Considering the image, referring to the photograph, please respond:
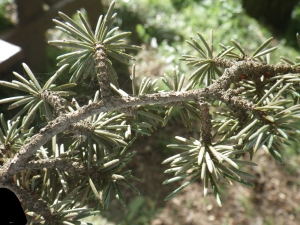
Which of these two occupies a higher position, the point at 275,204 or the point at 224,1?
the point at 224,1

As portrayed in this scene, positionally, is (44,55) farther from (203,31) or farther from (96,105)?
(96,105)

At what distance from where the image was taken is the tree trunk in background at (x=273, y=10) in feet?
8.54

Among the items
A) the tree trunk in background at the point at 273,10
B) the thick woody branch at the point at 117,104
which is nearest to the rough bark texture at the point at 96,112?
the thick woody branch at the point at 117,104

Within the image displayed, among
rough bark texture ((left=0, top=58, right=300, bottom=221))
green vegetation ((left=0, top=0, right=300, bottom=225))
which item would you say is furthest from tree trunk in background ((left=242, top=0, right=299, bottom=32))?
rough bark texture ((left=0, top=58, right=300, bottom=221))

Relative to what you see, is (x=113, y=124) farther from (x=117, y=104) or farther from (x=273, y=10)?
(x=273, y=10)

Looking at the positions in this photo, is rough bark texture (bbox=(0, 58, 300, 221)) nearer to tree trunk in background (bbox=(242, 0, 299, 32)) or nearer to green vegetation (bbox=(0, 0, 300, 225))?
green vegetation (bbox=(0, 0, 300, 225))

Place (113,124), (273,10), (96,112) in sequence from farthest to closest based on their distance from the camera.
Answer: (273,10) < (113,124) < (96,112)

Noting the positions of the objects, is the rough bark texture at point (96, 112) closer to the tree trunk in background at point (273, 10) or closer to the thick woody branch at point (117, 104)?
the thick woody branch at point (117, 104)

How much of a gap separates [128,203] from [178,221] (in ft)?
0.90

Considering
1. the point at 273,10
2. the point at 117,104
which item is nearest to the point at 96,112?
the point at 117,104

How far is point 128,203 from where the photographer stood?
1832 mm

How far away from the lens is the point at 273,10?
8.70ft

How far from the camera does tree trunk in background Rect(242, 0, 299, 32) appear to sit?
260 centimetres

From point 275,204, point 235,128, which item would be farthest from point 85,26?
point 275,204
